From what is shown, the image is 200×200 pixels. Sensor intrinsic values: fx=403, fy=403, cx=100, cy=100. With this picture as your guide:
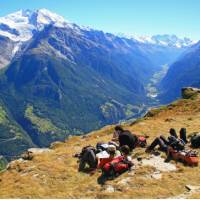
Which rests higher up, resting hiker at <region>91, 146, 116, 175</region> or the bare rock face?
the bare rock face

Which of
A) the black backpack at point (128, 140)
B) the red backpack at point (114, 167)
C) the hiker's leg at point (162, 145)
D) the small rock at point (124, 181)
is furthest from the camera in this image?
the black backpack at point (128, 140)

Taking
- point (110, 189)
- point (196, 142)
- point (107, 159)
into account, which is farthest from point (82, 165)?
point (196, 142)

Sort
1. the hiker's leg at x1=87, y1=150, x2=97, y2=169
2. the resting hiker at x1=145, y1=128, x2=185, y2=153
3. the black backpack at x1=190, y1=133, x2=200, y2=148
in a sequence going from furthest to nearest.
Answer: the black backpack at x1=190, y1=133, x2=200, y2=148, the resting hiker at x1=145, y1=128, x2=185, y2=153, the hiker's leg at x1=87, y1=150, x2=97, y2=169

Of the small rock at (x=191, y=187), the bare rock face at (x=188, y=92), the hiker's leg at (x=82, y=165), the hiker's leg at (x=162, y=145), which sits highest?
the bare rock face at (x=188, y=92)

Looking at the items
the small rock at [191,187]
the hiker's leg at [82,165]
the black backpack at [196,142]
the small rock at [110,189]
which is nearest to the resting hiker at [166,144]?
the black backpack at [196,142]

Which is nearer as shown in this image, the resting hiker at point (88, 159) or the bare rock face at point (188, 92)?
the resting hiker at point (88, 159)

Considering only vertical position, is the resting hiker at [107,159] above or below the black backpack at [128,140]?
below

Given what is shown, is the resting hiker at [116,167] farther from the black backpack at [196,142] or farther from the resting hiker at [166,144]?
the black backpack at [196,142]

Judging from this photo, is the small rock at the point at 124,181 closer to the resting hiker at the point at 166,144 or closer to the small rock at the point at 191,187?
the small rock at the point at 191,187

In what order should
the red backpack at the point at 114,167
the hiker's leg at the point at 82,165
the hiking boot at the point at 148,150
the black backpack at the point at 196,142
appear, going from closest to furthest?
the red backpack at the point at 114,167, the hiker's leg at the point at 82,165, the hiking boot at the point at 148,150, the black backpack at the point at 196,142

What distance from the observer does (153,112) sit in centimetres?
7638

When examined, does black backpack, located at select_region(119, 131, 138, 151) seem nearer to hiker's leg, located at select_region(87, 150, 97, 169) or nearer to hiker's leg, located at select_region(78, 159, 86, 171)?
hiker's leg, located at select_region(87, 150, 97, 169)

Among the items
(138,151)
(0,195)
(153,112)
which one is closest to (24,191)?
(0,195)

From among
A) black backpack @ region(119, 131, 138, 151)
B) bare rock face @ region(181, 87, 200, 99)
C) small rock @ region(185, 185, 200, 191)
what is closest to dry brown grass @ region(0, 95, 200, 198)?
small rock @ region(185, 185, 200, 191)
